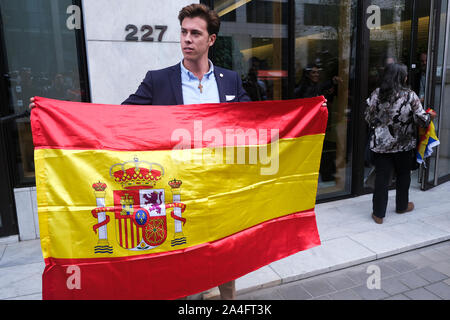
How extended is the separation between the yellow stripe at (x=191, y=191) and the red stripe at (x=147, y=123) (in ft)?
0.22

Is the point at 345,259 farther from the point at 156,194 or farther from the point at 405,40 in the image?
the point at 405,40

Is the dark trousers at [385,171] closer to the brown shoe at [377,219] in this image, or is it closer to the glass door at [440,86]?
the brown shoe at [377,219]

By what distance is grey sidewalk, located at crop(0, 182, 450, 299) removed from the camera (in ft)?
10.2

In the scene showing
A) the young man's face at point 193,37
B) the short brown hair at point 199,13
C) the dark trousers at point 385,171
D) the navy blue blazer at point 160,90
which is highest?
the short brown hair at point 199,13

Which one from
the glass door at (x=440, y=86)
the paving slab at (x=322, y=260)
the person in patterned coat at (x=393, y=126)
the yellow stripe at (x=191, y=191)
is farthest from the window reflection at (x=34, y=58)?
the glass door at (x=440, y=86)

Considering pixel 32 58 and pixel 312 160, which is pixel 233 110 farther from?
pixel 32 58

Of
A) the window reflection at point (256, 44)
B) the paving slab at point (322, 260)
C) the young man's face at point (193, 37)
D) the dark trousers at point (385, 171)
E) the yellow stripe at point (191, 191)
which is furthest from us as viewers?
the window reflection at point (256, 44)

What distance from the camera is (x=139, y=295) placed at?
209cm

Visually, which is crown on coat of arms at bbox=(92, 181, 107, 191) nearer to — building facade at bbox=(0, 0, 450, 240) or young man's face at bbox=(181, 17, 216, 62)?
young man's face at bbox=(181, 17, 216, 62)

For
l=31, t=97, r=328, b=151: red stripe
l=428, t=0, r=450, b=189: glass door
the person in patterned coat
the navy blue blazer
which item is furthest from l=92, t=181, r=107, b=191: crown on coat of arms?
l=428, t=0, r=450, b=189: glass door

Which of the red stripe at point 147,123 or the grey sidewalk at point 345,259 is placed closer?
the red stripe at point 147,123

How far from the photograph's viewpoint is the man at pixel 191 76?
7.82 feet

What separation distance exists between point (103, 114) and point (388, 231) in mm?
3637
